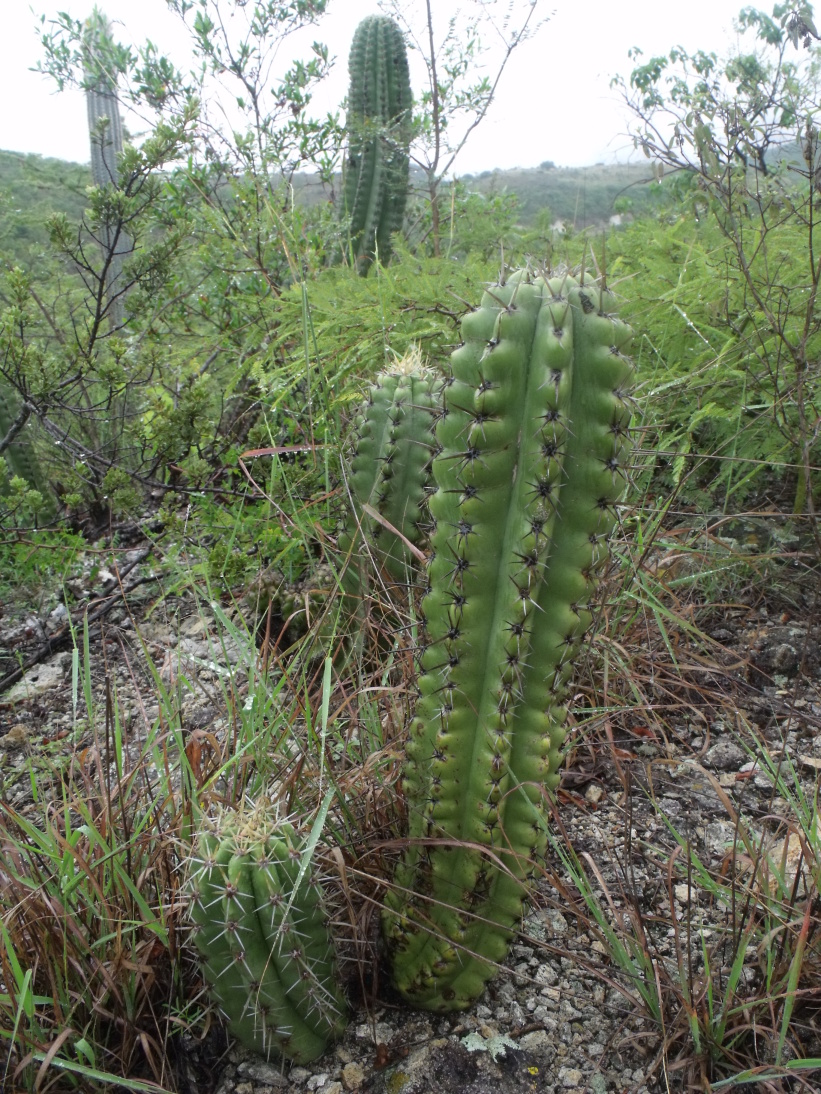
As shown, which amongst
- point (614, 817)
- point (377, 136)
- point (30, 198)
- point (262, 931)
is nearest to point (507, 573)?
point (262, 931)

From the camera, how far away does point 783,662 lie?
2.64m

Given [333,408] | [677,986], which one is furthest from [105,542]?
[677,986]

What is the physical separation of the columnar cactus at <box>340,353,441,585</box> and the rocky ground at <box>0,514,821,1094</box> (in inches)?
20.1

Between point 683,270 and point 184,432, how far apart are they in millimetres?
2010

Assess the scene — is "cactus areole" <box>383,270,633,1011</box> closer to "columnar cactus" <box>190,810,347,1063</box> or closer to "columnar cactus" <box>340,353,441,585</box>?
"columnar cactus" <box>190,810,347,1063</box>

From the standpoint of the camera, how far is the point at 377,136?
545cm

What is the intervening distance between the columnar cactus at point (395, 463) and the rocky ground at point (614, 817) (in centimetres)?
51

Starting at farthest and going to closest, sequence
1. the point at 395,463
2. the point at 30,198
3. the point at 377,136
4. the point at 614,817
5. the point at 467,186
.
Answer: the point at 30,198 < the point at 467,186 < the point at 377,136 < the point at 395,463 < the point at 614,817

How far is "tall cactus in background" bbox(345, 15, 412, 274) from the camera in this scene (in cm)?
553

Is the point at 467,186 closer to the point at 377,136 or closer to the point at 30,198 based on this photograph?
the point at 377,136

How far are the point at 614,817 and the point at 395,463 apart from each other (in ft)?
3.59

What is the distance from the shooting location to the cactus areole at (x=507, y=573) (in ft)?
4.39

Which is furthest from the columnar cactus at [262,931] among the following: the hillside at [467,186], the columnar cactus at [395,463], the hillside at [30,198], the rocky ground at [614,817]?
the hillside at [30,198]

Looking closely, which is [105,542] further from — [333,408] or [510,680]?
[510,680]
